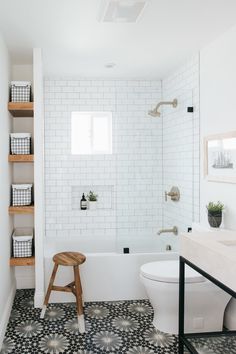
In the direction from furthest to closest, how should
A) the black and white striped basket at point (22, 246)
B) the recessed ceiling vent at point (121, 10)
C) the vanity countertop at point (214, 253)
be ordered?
the black and white striped basket at point (22, 246) < the recessed ceiling vent at point (121, 10) < the vanity countertop at point (214, 253)

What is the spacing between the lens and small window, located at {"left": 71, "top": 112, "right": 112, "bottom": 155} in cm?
489

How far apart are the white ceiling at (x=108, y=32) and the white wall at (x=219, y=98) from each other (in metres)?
0.13

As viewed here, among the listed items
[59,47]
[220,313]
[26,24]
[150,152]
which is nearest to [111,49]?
Result: [59,47]

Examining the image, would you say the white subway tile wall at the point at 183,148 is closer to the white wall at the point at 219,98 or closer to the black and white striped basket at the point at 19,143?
the white wall at the point at 219,98

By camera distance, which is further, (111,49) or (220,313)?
(111,49)

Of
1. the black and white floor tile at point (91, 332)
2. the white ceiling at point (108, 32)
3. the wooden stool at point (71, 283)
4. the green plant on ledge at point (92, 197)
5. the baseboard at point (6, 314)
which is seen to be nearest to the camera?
the white ceiling at point (108, 32)

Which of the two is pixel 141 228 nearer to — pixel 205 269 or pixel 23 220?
pixel 23 220

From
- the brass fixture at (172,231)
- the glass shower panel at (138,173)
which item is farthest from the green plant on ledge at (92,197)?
the brass fixture at (172,231)

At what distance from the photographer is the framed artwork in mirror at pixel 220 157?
310 centimetres

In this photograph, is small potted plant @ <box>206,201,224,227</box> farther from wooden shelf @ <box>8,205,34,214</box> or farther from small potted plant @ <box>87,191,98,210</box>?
small potted plant @ <box>87,191,98,210</box>

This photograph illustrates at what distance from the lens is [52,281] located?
3.36 m

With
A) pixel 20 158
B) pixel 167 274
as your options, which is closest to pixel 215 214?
pixel 167 274

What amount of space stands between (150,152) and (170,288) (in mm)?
1720

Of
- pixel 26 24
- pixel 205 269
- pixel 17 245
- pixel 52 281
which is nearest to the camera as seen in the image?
pixel 205 269
